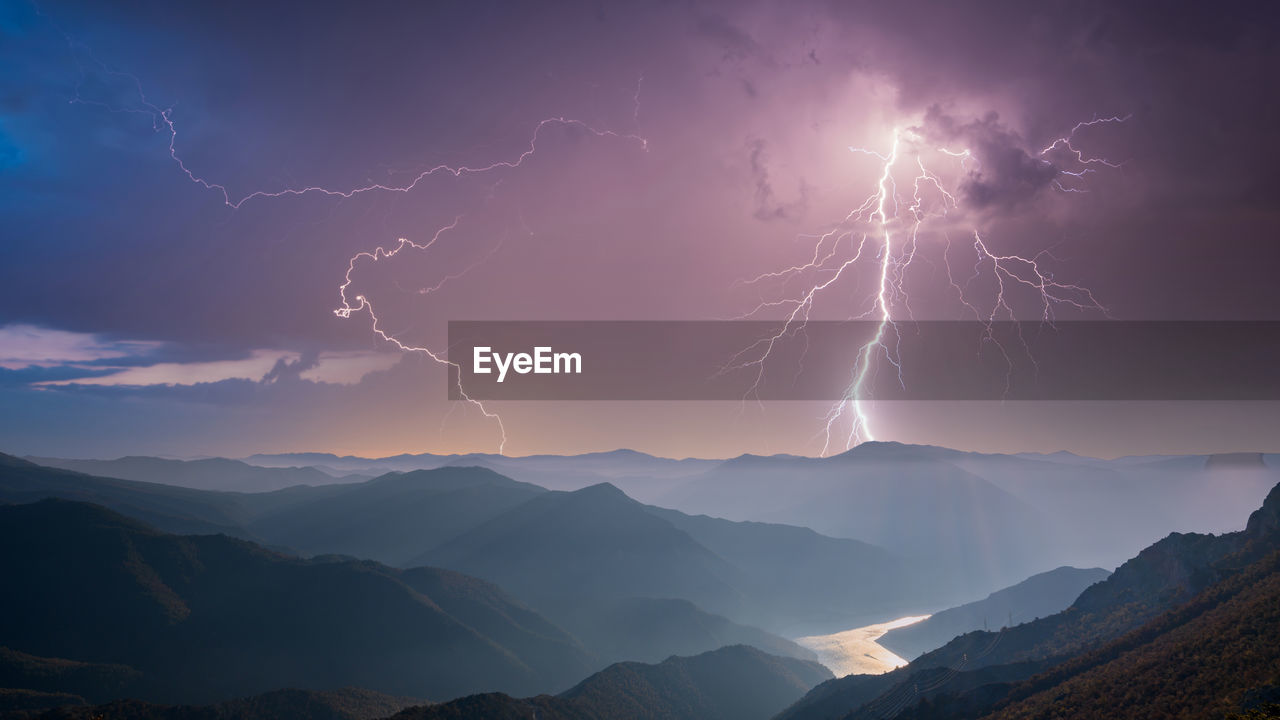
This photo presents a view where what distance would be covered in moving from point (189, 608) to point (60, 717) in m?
78.2

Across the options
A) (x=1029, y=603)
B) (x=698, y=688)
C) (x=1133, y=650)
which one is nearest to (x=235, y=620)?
(x=698, y=688)

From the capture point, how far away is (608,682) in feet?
336

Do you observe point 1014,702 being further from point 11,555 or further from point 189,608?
point 11,555

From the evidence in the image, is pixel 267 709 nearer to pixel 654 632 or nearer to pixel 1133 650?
pixel 1133 650

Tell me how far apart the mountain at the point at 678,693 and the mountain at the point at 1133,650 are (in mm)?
22558

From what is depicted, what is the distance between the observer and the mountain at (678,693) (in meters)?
79.3

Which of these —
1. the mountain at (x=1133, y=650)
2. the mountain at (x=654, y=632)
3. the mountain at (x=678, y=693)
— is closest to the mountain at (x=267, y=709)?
the mountain at (x=678, y=693)

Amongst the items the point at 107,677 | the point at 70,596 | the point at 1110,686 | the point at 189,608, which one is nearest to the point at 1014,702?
the point at 1110,686

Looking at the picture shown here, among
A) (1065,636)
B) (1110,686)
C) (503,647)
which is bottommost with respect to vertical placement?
(503,647)

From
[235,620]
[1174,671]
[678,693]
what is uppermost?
[1174,671]

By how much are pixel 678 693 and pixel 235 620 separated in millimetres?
90565

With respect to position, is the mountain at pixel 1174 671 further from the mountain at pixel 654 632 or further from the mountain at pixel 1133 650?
the mountain at pixel 654 632

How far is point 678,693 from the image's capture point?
362 feet

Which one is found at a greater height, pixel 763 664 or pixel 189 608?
pixel 189 608
